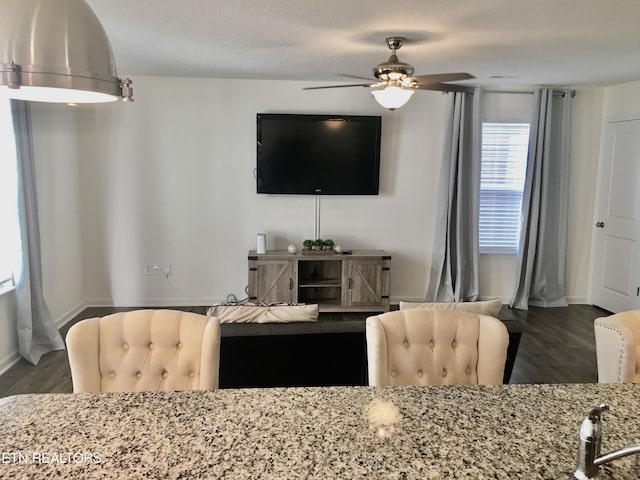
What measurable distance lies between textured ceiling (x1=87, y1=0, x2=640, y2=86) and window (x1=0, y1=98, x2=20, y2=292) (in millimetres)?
1033

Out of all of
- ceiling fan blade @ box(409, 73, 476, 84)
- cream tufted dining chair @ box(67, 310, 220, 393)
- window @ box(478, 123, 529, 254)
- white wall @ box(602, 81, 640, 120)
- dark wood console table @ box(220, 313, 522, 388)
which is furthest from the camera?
window @ box(478, 123, 529, 254)

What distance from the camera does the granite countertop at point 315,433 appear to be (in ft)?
3.18

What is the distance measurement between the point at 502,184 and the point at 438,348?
4290 millimetres

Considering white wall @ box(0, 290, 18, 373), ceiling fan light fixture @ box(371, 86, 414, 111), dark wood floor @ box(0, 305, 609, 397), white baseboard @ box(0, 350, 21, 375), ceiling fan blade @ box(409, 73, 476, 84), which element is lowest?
dark wood floor @ box(0, 305, 609, 397)

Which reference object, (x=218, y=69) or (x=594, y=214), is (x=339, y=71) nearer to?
(x=218, y=69)

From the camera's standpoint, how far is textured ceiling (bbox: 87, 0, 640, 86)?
8.77ft

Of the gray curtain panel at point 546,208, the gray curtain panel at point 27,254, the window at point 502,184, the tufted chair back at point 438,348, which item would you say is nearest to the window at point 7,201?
the gray curtain panel at point 27,254

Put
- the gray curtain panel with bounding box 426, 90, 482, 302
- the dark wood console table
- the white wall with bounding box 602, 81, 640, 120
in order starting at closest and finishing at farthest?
1. the dark wood console table
2. the white wall with bounding box 602, 81, 640, 120
3. the gray curtain panel with bounding box 426, 90, 482, 302

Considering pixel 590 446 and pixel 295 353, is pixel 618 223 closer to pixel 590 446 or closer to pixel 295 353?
pixel 295 353

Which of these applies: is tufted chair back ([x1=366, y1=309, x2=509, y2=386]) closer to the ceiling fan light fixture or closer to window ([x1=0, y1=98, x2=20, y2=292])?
the ceiling fan light fixture

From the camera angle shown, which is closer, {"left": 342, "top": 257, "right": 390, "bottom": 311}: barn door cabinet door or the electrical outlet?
{"left": 342, "top": 257, "right": 390, "bottom": 311}: barn door cabinet door

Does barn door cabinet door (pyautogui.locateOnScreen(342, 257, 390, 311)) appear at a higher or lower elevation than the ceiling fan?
lower

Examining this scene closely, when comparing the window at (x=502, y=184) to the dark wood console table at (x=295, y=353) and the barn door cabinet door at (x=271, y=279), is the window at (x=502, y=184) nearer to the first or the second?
the barn door cabinet door at (x=271, y=279)

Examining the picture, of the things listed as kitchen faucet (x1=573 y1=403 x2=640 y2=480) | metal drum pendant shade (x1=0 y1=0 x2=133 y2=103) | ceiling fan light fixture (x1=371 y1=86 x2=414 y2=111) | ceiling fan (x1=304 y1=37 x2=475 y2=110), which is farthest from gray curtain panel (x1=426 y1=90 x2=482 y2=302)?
metal drum pendant shade (x1=0 y1=0 x2=133 y2=103)
